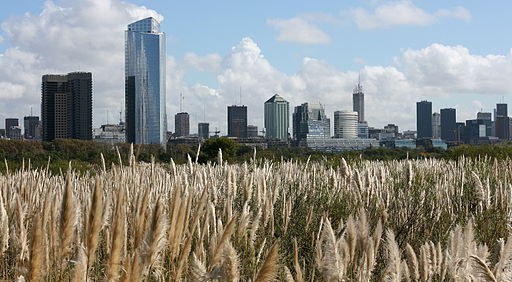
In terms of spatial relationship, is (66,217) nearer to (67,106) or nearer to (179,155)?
(179,155)

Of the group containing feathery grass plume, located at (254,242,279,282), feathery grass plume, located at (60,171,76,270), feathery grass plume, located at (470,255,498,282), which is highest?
feathery grass plume, located at (60,171,76,270)

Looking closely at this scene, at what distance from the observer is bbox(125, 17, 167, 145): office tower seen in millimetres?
142250

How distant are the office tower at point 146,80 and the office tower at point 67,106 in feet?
32.0

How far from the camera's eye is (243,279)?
3.13 meters

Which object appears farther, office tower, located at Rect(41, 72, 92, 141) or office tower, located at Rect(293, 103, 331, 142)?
office tower, located at Rect(293, 103, 331, 142)

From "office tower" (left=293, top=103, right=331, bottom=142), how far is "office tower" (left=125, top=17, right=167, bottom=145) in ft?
147

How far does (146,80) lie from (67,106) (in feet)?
67.6

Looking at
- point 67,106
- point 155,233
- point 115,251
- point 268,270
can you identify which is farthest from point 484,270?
point 67,106

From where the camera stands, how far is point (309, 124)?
598 ft

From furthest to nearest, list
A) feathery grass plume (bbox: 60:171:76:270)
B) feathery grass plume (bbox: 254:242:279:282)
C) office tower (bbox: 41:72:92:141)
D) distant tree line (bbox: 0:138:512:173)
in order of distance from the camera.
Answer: office tower (bbox: 41:72:92:141)
distant tree line (bbox: 0:138:512:173)
feathery grass plume (bbox: 60:171:76:270)
feathery grass plume (bbox: 254:242:279:282)

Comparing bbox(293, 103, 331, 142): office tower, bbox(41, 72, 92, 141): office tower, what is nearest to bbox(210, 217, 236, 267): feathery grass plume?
bbox(41, 72, 92, 141): office tower

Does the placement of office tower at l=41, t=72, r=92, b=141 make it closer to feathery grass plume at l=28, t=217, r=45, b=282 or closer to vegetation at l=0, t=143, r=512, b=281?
vegetation at l=0, t=143, r=512, b=281

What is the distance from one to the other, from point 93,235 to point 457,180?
6.55 meters

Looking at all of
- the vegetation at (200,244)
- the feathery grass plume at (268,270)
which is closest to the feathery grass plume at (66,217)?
the vegetation at (200,244)
